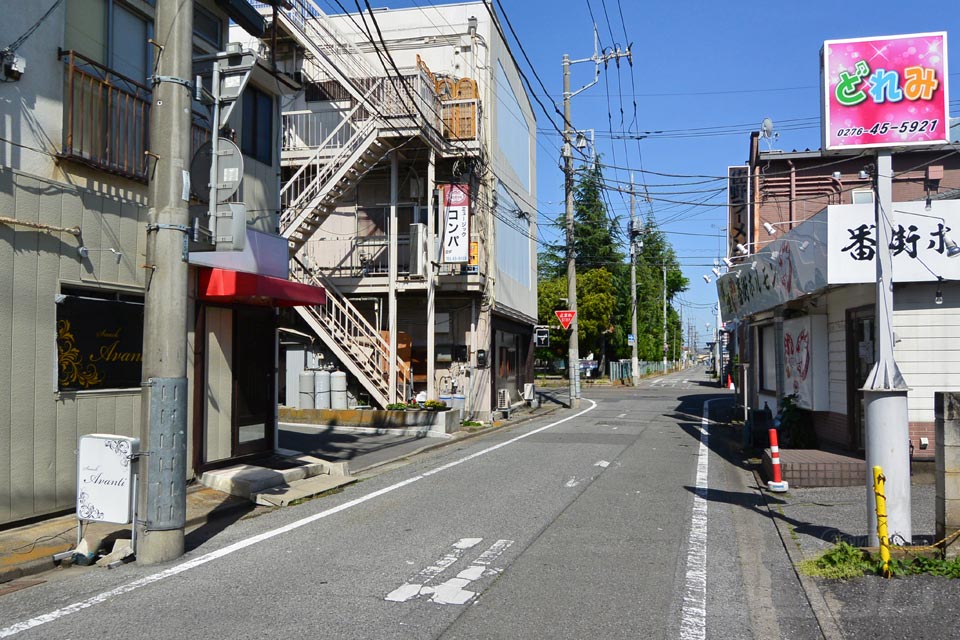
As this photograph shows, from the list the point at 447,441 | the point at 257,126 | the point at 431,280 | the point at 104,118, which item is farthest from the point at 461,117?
the point at 104,118

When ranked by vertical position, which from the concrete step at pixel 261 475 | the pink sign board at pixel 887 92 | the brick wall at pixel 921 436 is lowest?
the concrete step at pixel 261 475

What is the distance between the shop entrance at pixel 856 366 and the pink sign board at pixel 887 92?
5786mm

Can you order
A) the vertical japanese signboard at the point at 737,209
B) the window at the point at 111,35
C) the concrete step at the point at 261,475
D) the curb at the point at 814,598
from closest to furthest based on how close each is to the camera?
the curb at the point at 814,598 < the window at the point at 111,35 < the concrete step at the point at 261,475 < the vertical japanese signboard at the point at 737,209

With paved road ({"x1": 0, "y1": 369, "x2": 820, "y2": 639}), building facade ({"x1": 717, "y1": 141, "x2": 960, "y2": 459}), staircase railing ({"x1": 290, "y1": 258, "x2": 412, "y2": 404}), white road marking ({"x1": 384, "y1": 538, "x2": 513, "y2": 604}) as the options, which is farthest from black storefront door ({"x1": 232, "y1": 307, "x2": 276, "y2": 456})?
building facade ({"x1": 717, "y1": 141, "x2": 960, "y2": 459})

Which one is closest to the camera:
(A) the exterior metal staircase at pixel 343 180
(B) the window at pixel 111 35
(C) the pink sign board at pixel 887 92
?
(C) the pink sign board at pixel 887 92

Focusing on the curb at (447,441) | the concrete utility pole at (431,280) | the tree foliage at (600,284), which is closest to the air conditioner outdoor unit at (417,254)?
the concrete utility pole at (431,280)

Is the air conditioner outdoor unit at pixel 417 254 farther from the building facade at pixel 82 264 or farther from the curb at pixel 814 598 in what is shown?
the curb at pixel 814 598

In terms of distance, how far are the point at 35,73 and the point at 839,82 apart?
28.3ft

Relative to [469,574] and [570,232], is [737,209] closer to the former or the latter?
[570,232]

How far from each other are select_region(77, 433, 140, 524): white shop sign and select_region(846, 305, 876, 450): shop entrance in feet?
36.9

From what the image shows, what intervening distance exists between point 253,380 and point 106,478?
18.2 ft

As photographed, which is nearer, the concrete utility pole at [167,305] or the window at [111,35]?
the concrete utility pole at [167,305]

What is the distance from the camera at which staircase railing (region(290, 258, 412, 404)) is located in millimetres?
21062

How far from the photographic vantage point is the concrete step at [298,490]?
10.2 metres
